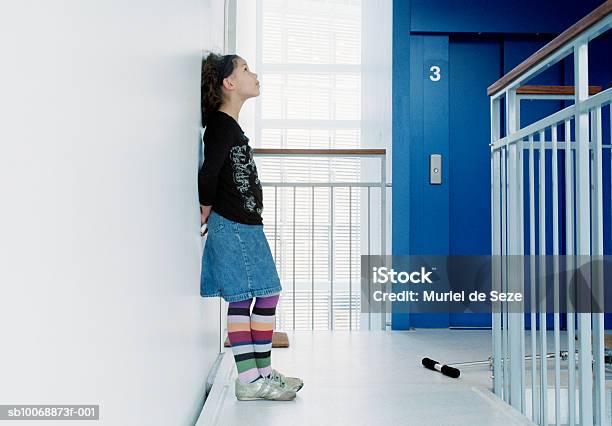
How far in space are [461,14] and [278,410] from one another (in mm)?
2714

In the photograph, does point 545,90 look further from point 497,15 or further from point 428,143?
point 497,15

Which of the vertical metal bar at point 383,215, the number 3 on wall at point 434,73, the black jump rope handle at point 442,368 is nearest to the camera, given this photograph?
the black jump rope handle at point 442,368

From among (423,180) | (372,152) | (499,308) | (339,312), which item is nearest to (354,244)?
→ (339,312)

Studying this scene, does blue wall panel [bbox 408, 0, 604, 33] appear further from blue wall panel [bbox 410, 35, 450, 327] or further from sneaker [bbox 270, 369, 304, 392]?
sneaker [bbox 270, 369, 304, 392]

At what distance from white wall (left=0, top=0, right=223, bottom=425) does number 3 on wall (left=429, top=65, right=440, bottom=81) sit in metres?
2.53

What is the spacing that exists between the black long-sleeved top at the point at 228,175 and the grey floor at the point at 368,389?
1.86ft

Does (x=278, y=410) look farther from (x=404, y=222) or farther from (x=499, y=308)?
(x=404, y=222)

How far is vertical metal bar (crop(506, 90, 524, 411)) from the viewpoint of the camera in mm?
1779

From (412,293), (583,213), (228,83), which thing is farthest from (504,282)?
(412,293)

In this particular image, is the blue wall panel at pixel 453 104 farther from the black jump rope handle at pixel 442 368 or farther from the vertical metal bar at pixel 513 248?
the vertical metal bar at pixel 513 248

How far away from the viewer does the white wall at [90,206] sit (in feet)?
1.62

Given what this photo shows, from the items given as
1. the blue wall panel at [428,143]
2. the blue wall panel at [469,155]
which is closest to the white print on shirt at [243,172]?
the blue wall panel at [428,143]

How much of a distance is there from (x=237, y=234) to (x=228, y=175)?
7.1 inches

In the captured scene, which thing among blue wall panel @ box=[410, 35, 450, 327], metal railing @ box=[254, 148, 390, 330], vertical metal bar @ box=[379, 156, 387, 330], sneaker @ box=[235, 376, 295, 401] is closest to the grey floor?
sneaker @ box=[235, 376, 295, 401]
